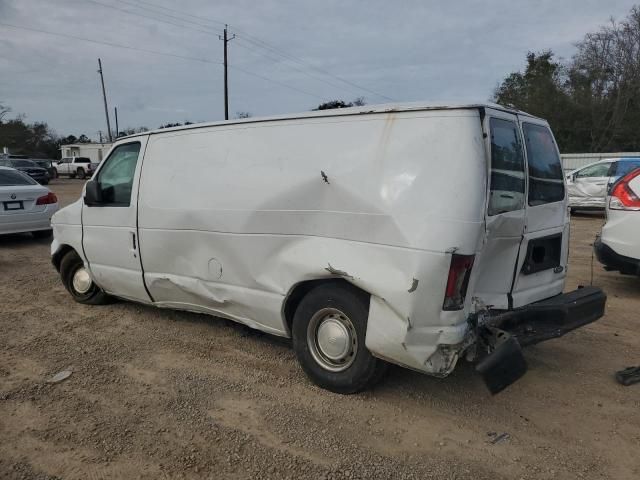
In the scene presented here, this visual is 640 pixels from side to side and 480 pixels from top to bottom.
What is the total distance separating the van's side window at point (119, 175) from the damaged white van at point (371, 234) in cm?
23

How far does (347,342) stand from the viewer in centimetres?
352

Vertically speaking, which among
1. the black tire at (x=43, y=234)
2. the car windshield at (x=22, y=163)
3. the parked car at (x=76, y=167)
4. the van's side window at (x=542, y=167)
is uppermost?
the van's side window at (x=542, y=167)

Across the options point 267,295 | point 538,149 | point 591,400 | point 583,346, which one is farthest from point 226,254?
point 583,346

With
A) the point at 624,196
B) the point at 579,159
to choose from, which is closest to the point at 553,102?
the point at 579,159

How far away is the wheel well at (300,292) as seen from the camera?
3.47 metres

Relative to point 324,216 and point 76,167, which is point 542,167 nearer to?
point 324,216

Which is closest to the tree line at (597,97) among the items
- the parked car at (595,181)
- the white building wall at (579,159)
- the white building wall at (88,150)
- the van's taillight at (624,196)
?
the white building wall at (579,159)

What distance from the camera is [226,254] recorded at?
411 cm

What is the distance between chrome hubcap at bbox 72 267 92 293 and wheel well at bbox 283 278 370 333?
3013 mm

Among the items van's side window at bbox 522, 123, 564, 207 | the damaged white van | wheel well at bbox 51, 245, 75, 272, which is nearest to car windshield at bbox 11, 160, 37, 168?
wheel well at bbox 51, 245, 75, 272

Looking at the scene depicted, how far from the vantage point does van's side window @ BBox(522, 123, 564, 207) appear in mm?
3648

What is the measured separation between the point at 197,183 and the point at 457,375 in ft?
8.63

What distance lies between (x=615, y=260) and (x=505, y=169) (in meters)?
3.46

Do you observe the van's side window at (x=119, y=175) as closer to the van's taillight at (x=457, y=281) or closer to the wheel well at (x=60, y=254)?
the wheel well at (x=60, y=254)
